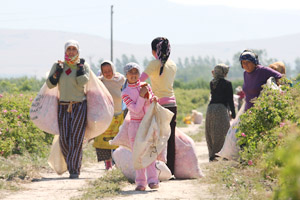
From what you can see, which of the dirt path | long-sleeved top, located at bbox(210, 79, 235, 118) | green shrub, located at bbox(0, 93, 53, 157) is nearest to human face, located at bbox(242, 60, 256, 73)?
long-sleeved top, located at bbox(210, 79, 235, 118)

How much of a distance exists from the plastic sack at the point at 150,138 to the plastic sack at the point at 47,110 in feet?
7.32

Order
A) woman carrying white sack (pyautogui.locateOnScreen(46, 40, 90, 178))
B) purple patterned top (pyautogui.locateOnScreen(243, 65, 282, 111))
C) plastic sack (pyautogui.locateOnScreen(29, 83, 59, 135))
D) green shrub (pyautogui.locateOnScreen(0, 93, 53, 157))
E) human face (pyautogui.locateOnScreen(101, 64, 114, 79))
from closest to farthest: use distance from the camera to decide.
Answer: purple patterned top (pyautogui.locateOnScreen(243, 65, 282, 111)) < woman carrying white sack (pyautogui.locateOnScreen(46, 40, 90, 178)) < plastic sack (pyautogui.locateOnScreen(29, 83, 59, 135)) < human face (pyautogui.locateOnScreen(101, 64, 114, 79)) < green shrub (pyautogui.locateOnScreen(0, 93, 53, 157))

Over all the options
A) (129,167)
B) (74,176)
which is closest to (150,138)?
(129,167)

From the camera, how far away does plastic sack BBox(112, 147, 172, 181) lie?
8.30 m

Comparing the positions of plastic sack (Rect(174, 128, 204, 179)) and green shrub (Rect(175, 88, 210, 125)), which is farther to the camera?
green shrub (Rect(175, 88, 210, 125))

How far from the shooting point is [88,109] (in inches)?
377

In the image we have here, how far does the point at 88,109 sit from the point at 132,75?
6.91ft

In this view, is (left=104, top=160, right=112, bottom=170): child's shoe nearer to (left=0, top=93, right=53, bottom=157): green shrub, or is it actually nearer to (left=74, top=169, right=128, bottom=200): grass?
(left=0, top=93, right=53, bottom=157): green shrub

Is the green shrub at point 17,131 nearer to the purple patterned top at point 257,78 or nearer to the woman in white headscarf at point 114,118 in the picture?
the woman in white headscarf at point 114,118

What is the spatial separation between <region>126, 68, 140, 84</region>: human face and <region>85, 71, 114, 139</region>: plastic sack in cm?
198

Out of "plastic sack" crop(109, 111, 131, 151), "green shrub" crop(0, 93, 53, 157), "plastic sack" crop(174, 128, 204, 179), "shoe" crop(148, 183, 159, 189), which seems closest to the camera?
"shoe" crop(148, 183, 159, 189)

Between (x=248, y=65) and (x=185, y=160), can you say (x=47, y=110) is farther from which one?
(x=248, y=65)

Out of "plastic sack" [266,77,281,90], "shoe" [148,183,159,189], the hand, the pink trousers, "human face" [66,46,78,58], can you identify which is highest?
"human face" [66,46,78,58]

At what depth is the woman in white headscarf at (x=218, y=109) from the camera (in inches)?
423
